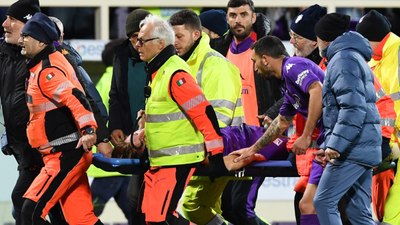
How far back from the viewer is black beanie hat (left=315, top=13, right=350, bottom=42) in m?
8.47

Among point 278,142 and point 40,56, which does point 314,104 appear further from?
point 40,56

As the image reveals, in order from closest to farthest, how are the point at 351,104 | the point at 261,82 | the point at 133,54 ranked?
1. the point at 351,104
2. the point at 133,54
3. the point at 261,82

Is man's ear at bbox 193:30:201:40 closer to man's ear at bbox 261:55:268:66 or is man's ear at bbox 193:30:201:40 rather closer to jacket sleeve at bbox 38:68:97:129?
man's ear at bbox 261:55:268:66

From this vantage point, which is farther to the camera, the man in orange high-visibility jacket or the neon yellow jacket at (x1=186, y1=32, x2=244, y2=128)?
the neon yellow jacket at (x1=186, y1=32, x2=244, y2=128)

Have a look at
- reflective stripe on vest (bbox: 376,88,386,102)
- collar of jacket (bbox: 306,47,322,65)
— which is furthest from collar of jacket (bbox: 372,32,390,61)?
reflective stripe on vest (bbox: 376,88,386,102)

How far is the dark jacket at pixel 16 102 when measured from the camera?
9242mm

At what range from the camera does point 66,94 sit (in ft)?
28.5

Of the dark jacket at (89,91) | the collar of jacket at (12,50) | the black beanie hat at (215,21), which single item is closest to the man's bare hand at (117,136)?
the dark jacket at (89,91)

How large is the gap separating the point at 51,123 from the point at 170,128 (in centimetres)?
91

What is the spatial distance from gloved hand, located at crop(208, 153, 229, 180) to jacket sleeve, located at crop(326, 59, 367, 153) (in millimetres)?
624

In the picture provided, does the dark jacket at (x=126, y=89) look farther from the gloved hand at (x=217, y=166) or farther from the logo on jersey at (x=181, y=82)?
the logo on jersey at (x=181, y=82)

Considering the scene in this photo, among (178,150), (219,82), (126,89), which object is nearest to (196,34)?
(219,82)

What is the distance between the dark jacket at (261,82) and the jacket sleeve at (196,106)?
144 cm

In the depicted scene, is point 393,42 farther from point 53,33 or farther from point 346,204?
point 53,33
